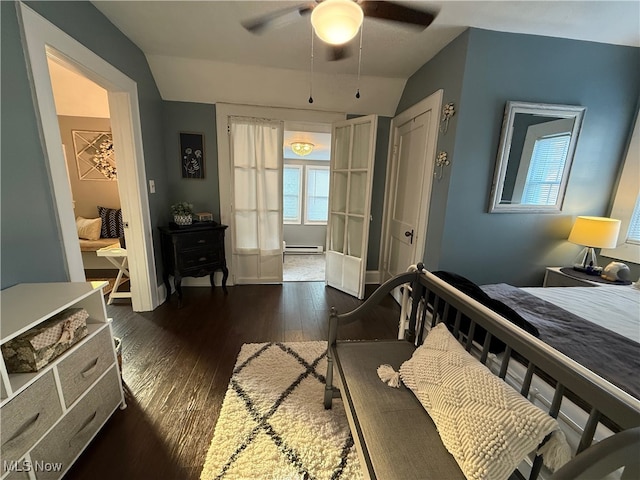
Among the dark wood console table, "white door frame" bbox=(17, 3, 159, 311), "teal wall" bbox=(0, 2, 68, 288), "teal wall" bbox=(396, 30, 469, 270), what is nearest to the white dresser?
"teal wall" bbox=(0, 2, 68, 288)

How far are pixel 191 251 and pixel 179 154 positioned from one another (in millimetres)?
1182

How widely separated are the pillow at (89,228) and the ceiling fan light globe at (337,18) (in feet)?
13.2

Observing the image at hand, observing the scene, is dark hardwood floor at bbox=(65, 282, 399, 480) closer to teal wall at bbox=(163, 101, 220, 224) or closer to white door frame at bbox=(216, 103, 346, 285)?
white door frame at bbox=(216, 103, 346, 285)

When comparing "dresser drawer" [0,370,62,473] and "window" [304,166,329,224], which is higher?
"window" [304,166,329,224]

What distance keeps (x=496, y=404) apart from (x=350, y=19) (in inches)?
64.8

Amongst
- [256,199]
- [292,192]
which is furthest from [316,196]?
[256,199]

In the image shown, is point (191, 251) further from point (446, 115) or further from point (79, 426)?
point (446, 115)

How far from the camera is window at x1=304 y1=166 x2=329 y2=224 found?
223 inches

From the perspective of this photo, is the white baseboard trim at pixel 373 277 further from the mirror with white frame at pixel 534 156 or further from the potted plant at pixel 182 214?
the potted plant at pixel 182 214

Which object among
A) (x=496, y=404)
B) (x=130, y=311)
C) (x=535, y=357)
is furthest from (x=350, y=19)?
(x=130, y=311)

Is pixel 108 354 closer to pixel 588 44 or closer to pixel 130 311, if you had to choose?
pixel 130 311

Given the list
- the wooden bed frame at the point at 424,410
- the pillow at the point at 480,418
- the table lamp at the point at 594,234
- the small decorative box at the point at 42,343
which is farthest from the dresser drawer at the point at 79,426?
the table lamp at the point at 594,234

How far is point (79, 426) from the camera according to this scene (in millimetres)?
1199

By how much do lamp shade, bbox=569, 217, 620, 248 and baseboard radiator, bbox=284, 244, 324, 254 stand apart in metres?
4.01
